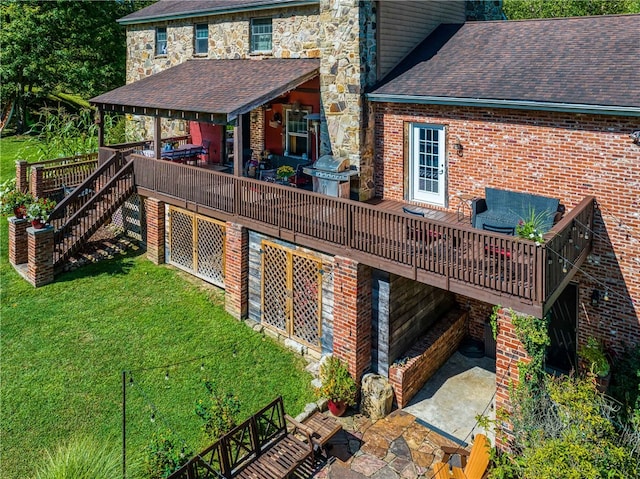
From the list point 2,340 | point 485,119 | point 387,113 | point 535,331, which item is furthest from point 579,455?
point 2,340

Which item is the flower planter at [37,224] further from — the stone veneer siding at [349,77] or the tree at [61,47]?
the tree at [61,47]

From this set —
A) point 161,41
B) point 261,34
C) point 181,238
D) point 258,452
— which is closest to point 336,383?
point 258,452

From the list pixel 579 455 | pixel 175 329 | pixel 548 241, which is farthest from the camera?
pixel 175 329

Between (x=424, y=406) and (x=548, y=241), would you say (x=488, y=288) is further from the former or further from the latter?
(x=424, y=406)

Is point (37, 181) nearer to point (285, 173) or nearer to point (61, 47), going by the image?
point (285, 173)

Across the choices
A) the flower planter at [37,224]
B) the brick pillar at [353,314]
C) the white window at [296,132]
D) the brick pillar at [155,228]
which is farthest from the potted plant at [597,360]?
the flower planter at [37,224]

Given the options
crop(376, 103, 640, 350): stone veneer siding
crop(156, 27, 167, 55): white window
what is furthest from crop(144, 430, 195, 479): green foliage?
crop(156, 27, 167, 55): white window
